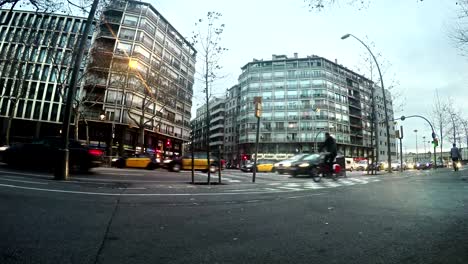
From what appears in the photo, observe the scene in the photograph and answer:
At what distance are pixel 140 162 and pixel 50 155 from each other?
967 cm

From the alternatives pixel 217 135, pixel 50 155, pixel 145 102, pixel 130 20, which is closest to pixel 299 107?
pixel 217 135

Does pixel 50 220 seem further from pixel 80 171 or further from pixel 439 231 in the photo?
pixel 80 171

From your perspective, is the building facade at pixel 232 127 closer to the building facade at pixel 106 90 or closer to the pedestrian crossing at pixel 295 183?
the building facade at pixel 106 90

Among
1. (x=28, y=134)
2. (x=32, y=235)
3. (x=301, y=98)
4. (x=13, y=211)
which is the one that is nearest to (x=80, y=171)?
(x=13, y=211)

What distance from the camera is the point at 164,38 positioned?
165 feet

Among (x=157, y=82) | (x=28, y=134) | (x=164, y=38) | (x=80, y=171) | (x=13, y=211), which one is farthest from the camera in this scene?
(x=164, y=38)

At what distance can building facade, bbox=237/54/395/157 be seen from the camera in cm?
6494

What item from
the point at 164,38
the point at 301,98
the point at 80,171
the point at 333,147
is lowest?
the point at 80,171

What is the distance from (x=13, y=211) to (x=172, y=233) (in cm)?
237

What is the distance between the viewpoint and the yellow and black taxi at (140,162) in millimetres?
20422

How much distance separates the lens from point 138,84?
38.5m

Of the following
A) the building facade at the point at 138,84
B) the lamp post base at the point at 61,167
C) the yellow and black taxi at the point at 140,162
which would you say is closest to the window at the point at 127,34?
the building facade at the point at 138,84

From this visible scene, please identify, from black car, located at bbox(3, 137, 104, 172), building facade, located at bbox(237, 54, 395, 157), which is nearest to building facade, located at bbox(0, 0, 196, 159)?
black car, located at bbox(3, 137, 104, 172)

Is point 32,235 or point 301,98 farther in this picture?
point 301,98
